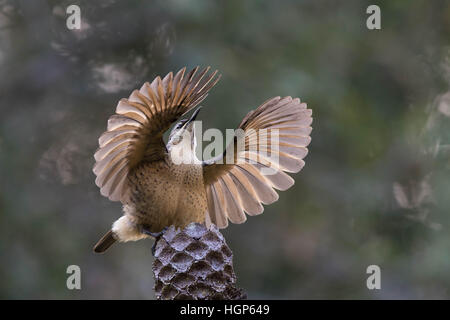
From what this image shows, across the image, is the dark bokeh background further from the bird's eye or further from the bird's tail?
the bird's tail

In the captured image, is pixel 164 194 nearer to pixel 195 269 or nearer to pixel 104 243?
pixel 104 243

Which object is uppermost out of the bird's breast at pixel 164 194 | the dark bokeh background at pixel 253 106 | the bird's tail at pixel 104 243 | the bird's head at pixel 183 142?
the dark bokeh background at pixel 253 106

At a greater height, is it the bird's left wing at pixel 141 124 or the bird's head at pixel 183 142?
the bird's head at pixel 183 142

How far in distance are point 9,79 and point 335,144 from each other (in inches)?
148

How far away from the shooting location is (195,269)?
6.39 ft

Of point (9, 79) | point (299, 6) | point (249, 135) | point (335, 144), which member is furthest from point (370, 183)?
point (249, 135)

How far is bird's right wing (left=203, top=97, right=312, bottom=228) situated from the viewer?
2.12 metres

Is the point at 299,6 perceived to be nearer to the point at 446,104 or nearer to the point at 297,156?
the point at 446,104

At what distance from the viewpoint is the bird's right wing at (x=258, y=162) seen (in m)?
2.12

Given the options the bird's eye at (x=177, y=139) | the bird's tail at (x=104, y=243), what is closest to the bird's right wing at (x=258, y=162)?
the bird's eye at (x=177, y=139)

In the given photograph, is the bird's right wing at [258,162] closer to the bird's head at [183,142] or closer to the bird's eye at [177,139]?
the bird's head at [183,142]

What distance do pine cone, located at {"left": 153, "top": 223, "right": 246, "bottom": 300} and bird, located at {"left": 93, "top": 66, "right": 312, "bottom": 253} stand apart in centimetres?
24

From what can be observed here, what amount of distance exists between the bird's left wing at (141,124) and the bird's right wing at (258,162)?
0.22 meters

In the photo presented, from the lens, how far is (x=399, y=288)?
6.80m
